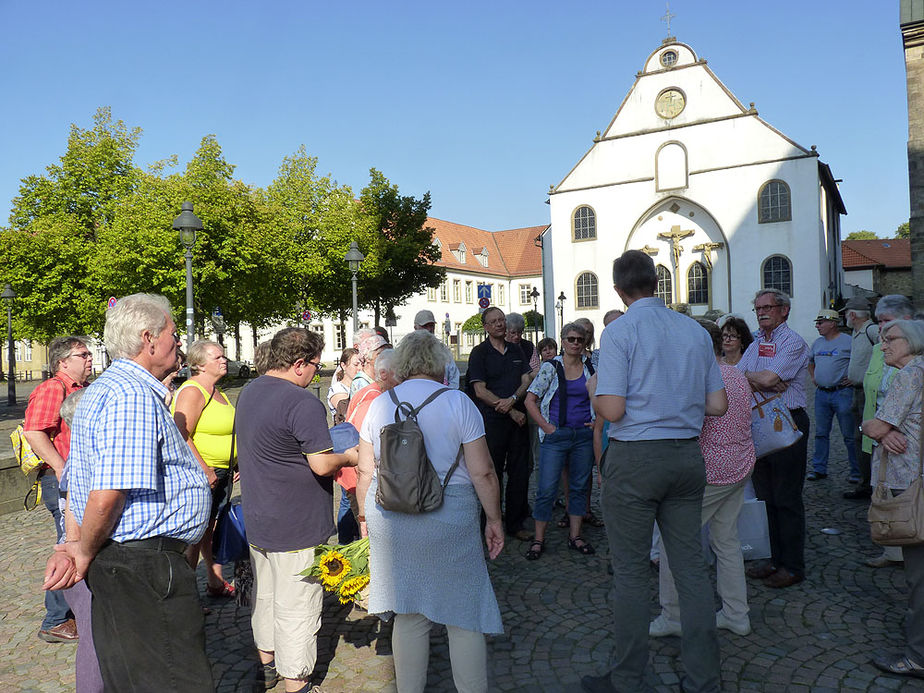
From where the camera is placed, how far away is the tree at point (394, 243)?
30.4 metres

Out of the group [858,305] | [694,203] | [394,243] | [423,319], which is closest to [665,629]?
[423,319]

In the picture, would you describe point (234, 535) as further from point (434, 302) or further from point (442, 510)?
point (434, 302)

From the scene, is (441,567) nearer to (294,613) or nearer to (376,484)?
(376,484)

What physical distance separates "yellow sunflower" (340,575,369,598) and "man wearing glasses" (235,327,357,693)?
6.5 inches

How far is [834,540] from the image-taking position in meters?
5.68

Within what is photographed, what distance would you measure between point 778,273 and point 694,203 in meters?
5.08

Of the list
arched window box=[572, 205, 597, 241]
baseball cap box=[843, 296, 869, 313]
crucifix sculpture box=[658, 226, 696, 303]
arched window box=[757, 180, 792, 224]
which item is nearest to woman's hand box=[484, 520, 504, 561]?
baseball cap box=[843, 296, 869, 313]

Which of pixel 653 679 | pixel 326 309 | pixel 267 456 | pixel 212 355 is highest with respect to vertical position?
pixel 326 309

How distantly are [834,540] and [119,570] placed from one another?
17.9 feet

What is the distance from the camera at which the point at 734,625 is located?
4016 mm

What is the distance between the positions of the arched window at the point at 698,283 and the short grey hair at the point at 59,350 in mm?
32105

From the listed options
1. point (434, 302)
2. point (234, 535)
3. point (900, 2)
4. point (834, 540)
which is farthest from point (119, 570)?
point (434, 302)

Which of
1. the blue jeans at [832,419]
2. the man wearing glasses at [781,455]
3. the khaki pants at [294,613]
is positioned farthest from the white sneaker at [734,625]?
the blue jeans at [832,419]

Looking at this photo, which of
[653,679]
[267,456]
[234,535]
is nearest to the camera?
[267,456]
